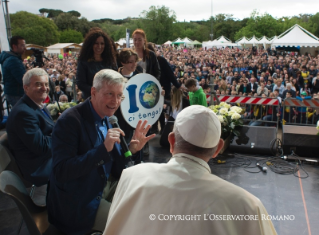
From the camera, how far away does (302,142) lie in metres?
4.92

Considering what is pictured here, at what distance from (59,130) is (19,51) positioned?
4.06 metres

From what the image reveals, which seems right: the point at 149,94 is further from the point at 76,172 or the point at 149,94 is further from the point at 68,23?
the point at 68,23

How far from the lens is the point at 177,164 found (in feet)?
4.18

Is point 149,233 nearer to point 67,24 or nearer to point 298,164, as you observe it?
point 298,164

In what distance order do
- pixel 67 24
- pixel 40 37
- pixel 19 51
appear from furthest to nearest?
1. pixel 67 24
2. pixel 40 37
3. pixel 19 51

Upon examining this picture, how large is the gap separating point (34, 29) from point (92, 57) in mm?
61661

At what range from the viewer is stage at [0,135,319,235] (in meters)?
3.06

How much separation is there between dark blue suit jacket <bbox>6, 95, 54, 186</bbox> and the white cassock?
1640mm

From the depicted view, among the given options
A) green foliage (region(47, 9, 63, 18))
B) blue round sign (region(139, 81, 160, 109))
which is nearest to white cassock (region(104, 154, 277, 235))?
blue round sign (region(139, 81, 160, 109))

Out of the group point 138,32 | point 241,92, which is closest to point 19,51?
point 138,32

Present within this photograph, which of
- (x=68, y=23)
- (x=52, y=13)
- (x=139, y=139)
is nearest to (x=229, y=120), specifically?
(x=139, y=139)

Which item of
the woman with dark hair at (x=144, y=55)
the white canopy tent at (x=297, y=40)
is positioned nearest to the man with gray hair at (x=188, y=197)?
the woman with dark hair at (x=144, y=55)

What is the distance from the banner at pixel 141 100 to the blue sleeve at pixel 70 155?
193 centimetres

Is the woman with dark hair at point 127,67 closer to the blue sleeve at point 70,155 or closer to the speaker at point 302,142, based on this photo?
the blue sleeve at point 70,155
